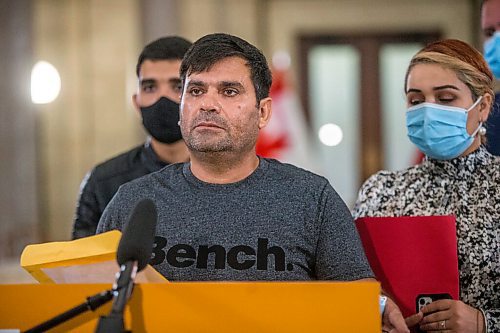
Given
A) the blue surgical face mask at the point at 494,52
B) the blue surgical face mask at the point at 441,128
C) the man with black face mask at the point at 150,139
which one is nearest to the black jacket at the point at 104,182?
the man with black face mask at the point at 150,139

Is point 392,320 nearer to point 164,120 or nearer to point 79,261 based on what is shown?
point 79,261

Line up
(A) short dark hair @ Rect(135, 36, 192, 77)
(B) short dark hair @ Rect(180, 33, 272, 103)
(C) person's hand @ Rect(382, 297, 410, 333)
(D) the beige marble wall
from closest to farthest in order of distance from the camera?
(C) person's hand @ Rect(382, 297, 410, 333) < (B) short dark hair @ Rect(180, 33, 272, 103) < (A) short dark hair @ Rect(135, 36, 192, 77) < (D) the beige marble wall

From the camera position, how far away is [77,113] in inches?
357

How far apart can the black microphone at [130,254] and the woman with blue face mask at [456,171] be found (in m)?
1.06

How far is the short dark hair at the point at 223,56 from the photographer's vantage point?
2301 mm

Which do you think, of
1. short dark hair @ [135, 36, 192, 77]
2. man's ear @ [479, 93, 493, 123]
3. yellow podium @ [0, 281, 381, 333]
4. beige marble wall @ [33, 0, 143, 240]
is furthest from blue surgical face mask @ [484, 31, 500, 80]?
beige marble wall @ [33, 0, 143, 240]

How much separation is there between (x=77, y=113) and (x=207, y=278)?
7138 mm

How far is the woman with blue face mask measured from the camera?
7.90ft

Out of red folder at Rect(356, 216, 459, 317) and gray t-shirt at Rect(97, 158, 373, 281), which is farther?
red folder at Rect(356, 216, 459, 317)

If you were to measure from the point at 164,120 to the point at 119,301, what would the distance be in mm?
1535

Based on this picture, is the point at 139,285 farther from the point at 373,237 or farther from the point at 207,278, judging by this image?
the point at 373,237

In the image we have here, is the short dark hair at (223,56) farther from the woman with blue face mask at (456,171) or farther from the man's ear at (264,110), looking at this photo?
the woman with blue face mask at (456,171)

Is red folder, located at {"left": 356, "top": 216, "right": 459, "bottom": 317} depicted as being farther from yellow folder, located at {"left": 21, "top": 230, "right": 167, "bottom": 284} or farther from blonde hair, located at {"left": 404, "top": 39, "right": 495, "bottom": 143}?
yellow folder, located at {"left": 21, "top": 230, "right": 167, "bottom": 284}

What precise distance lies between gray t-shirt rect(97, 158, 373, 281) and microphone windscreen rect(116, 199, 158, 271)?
0.54 metres
